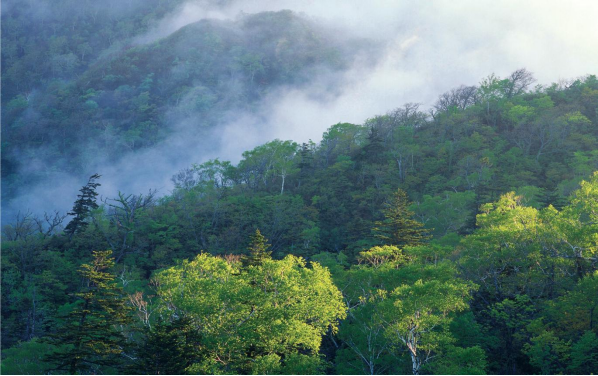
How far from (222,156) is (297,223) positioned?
265 feet

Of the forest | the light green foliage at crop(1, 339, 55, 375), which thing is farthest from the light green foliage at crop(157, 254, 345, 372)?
the light green foliage at crop(1, 339, 55, 375)

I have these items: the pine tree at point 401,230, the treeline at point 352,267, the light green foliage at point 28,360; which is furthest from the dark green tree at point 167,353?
the pine tree at point 401,230

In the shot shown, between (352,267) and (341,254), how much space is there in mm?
8877

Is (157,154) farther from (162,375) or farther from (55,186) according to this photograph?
(162,375)

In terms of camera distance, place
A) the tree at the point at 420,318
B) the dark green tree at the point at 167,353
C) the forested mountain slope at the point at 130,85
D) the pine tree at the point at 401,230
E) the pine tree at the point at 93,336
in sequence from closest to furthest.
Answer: the dark green tree at the point at 167,353 → the tree at the point at 420,318 → the pine tree at the point at 93,336 → the pine tree at the point at 401,230 → the forested mountain slope at the point at 130,85

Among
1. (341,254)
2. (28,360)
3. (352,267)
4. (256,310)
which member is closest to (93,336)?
(28,360)

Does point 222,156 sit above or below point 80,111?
below

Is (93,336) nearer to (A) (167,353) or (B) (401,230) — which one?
(A) (167,353)

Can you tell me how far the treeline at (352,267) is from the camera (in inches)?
1045

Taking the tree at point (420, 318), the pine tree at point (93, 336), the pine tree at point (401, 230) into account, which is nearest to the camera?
the tree at point (420, 318)

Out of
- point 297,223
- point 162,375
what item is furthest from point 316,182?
point 162,375

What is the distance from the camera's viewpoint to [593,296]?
26734 millimetres

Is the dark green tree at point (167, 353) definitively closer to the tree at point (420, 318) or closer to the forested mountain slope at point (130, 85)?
the tree at point (420, 318)

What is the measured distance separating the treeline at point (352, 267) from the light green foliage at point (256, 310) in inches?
4.9
